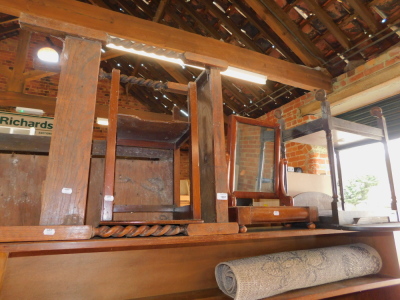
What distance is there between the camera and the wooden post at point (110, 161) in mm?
794

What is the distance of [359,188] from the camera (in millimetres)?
3156

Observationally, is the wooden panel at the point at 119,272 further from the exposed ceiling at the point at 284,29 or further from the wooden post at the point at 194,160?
the exposed ceiling at the point at 284,29

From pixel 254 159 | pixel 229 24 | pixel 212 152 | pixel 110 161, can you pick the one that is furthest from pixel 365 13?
pixel 110 161

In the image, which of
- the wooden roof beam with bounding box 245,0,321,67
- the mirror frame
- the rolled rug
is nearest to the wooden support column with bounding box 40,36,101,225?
the rolled rug

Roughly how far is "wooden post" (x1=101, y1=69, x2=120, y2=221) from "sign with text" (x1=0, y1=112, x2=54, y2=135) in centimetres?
354

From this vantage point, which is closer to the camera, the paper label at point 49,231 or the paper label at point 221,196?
the paper label at point 49,231

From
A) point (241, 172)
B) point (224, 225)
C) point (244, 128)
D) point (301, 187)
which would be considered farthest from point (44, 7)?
point (301, 187)

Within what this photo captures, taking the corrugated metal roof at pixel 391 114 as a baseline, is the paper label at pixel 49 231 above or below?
below

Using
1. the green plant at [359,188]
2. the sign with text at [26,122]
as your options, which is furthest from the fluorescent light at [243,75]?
the sign with text at [26,122]

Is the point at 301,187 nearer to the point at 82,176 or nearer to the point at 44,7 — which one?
the point at 82,176

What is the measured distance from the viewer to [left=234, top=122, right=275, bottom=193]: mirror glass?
4.60ft

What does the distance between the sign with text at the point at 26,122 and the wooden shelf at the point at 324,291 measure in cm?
359

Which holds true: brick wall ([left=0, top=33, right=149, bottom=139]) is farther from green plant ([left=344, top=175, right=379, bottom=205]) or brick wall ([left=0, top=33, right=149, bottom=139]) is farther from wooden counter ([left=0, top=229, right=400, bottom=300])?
wooden counter ([left=0, top=229, right=400, bottom=300])

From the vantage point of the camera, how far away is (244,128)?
1.47 meters
